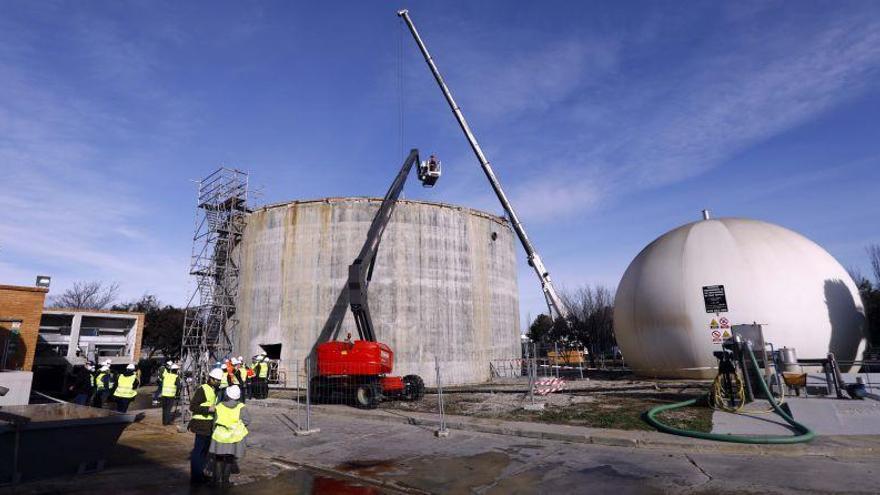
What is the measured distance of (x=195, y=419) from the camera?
22.7 ft

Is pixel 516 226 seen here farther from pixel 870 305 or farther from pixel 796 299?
pixel 870 305

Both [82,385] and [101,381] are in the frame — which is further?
[101,381]

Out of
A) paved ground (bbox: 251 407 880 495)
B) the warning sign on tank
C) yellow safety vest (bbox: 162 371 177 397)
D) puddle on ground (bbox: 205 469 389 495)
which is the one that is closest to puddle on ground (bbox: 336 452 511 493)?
paved ground (bbox: 251 407 880 495)

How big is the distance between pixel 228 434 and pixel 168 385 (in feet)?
23.2

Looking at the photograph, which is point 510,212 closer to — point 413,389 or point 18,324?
point 413,389

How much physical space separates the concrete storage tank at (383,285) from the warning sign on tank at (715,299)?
1156 centimetres

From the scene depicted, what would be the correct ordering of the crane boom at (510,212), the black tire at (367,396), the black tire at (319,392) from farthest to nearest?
the crane boom at (510,212) < the black tire at (319,392) < the black tire at (367,396)

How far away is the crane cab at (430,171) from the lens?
24219mm

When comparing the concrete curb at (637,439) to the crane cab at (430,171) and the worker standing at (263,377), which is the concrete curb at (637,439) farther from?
the crane cab at (430,171)

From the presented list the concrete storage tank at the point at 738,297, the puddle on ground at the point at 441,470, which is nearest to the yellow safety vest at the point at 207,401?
the puddle on ground at the point at 441,470

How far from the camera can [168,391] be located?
12281mm

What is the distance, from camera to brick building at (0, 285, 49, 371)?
62.6ft

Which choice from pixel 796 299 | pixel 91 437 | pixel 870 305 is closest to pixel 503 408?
pixel 91 437

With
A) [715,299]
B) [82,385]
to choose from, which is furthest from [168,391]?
[715,299]
